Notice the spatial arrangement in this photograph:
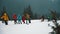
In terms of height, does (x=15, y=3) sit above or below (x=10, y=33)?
above

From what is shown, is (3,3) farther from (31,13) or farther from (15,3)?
(31,13)

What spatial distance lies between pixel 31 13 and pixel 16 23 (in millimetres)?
636

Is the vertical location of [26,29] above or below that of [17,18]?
below

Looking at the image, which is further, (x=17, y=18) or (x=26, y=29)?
Result: (x=17, y=18)

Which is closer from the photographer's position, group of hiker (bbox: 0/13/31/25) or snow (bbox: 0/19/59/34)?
snow (bbox: 0/19/59/34)

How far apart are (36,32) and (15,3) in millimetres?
1167

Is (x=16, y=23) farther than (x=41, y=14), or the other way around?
(x=16, y=23)

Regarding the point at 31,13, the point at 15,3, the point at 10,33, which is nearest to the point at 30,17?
the point at 31,13

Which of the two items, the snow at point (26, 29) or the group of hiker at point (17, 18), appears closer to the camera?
the snow at point (26, 29)

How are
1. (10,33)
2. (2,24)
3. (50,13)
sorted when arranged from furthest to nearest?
(2,24) → (50,13) → (10,33)

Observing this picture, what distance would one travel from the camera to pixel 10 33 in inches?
210

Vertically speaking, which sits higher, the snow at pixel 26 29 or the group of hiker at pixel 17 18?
the group of hiker at pixel 17 18

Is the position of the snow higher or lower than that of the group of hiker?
lower

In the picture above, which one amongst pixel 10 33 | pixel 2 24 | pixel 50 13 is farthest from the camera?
pixel 2 24
